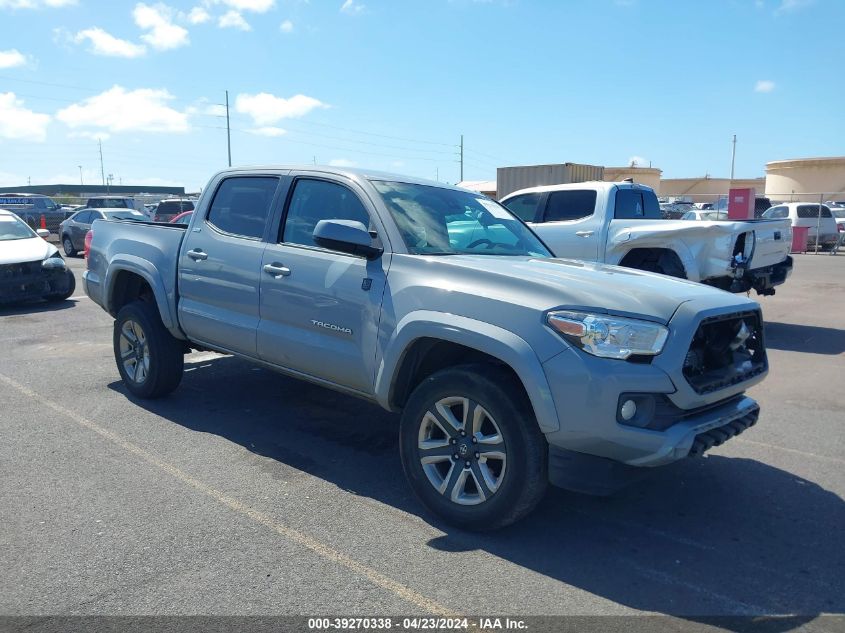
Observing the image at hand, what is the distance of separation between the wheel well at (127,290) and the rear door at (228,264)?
103cm

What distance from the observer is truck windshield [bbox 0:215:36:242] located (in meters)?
12.1

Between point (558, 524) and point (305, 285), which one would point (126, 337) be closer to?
point (305, 285)

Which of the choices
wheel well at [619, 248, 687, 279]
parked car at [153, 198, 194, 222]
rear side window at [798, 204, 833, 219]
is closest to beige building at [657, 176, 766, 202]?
rear side window at [798, 204, 833, 219]

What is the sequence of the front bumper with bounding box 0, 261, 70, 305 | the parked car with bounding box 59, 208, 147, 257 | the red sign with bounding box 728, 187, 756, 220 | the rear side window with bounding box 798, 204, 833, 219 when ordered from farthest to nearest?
the rear side window with bounding box 798, 204, 833, 219
the red sign with bounding box 728, 187, 756, 220
the parked car with bounding box 59, 208, 147, 257
the front bumper with bounding box 0, 261, 70, 305

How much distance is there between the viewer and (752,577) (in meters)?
3.39

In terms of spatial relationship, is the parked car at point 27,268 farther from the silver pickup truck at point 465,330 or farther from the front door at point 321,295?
the front door at point 321,295

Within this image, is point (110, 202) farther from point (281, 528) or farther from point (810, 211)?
point (281, 528)

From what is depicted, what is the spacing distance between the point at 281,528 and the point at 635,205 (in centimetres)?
825

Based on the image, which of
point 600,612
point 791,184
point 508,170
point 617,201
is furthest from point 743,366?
point 791,184

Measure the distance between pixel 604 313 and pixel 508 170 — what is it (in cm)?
2076

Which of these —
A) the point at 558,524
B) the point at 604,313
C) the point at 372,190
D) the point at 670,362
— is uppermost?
the point at 372,190

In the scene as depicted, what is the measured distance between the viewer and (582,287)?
12.0 ft

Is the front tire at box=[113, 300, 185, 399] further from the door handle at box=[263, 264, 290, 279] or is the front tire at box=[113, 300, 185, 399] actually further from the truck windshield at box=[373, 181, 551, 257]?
the truck windshield at box=[373, 181, 551, 257]

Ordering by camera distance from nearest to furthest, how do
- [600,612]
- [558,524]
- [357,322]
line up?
1. [600,612]
2. [558,524]
3. [357,322]
